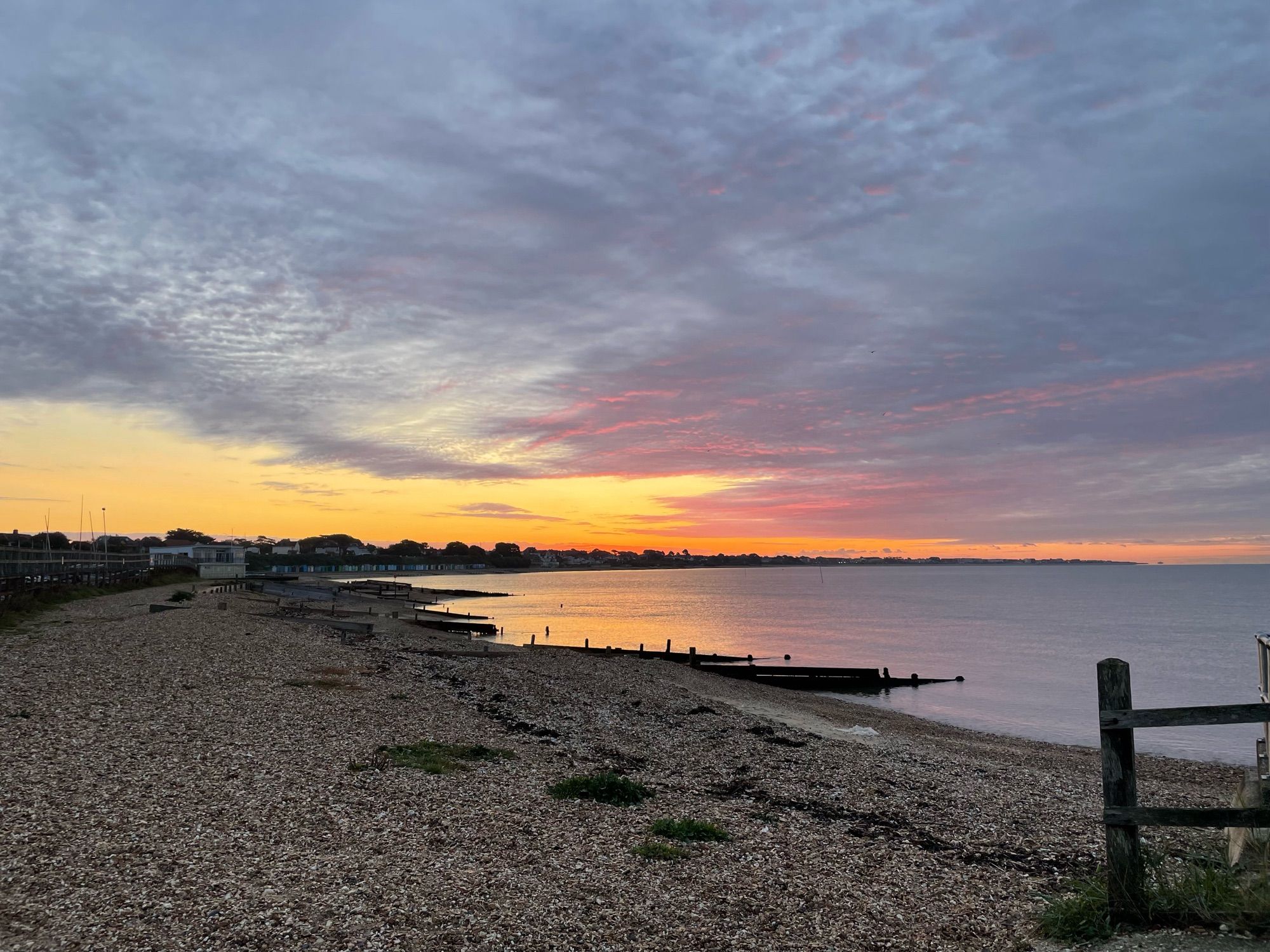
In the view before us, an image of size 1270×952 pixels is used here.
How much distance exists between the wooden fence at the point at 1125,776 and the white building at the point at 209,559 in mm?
115596

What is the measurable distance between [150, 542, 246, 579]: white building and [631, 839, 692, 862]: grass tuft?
365ft

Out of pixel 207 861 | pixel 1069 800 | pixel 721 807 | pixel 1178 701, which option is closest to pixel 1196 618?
pixel 1178 701

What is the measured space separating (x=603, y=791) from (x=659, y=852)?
2.89 meters

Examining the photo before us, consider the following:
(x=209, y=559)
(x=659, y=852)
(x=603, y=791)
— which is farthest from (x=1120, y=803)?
(x=209, y=559)

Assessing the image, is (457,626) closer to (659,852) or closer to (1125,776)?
(659,852)

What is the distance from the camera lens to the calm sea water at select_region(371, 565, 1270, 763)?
36562 millimetres

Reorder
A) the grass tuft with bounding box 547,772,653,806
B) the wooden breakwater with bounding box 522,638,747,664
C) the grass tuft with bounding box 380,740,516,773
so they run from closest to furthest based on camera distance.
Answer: the grass tuft with bounding box 547,772,653,806 < the grass tuft with bounding box 380,740,516,773 < the wooden breakwater with bounding box 522,638,747,664

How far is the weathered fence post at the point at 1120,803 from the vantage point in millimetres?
6539

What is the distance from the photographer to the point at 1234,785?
20422 millimetres

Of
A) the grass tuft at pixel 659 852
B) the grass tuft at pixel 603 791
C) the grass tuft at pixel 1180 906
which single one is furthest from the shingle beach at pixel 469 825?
the grass tuft at pixel 1180 906

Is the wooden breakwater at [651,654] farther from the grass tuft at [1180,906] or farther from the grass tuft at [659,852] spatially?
the grass tuft at [1180,906]

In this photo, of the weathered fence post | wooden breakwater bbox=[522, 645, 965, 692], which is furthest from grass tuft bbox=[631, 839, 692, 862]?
wooden breakwater bbox=[522, 645, 965, 692]

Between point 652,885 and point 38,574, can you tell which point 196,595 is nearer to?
point 38,574

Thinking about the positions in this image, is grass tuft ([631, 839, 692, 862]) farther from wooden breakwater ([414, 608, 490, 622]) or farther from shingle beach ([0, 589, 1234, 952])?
wooden breakwater ([414, 608, 490, 622])
